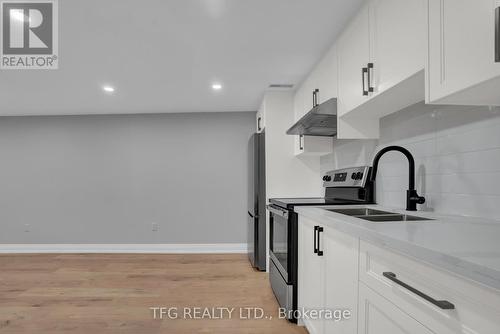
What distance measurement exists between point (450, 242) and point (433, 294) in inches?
Result: 6.2

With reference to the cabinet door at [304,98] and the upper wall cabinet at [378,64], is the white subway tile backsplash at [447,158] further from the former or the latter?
the cabinet door at [304,98]

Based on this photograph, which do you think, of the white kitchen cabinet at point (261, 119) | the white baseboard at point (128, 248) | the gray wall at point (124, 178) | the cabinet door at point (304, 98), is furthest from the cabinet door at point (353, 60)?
the white baseboard at point (128, 248)

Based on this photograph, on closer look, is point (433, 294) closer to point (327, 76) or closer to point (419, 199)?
point (419, 199)

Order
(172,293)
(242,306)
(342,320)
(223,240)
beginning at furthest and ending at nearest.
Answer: (223,240)
(172,293)
(242,306)
(342,320)

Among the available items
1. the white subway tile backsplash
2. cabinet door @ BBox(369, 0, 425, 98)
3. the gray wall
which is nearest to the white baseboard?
the gray wall

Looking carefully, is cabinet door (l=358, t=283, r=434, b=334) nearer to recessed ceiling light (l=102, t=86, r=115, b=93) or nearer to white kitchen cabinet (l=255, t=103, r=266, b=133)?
white kitchen cabinet (l=255, t=103, r=266, b=133)

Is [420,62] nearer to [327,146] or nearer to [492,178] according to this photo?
[492,178]

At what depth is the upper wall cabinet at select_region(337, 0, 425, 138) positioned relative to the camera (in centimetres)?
133

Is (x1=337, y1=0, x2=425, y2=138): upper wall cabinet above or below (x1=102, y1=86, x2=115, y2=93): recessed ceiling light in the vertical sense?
below

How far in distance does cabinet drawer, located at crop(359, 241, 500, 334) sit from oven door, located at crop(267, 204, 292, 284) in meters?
1.18

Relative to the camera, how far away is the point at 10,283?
132 inches

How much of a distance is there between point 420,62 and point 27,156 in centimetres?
559

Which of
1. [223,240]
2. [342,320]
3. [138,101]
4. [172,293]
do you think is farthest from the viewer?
[223,240]

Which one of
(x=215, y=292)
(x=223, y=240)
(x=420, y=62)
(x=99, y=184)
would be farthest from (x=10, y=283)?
(x=420, y=62)
